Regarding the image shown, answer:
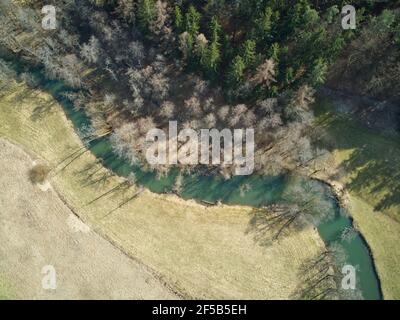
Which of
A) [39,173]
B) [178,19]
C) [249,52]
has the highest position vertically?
[178,19]

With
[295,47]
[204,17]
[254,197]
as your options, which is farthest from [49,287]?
[295,47]

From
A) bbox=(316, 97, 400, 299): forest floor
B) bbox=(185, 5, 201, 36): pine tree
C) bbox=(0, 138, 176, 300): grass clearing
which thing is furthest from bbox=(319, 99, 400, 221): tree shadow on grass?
bbox=(0, 138, 176, 300): grass clearing

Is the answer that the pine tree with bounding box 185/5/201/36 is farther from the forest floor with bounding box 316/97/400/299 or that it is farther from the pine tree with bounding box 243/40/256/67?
the forest floor with bounding box 316/97/400/299

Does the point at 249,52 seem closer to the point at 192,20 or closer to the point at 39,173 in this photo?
the point at 192,20

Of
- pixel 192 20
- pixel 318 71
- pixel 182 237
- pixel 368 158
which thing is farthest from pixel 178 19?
pixel 368 158

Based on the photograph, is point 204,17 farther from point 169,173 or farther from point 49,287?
point 49,287

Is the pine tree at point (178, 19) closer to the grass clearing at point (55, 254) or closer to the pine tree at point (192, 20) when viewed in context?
the pine tree at point (192, 20)
